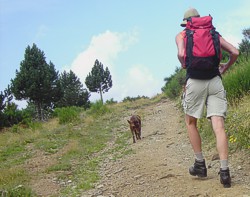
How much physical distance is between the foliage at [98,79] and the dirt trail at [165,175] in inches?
1477

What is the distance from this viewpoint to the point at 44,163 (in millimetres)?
7715

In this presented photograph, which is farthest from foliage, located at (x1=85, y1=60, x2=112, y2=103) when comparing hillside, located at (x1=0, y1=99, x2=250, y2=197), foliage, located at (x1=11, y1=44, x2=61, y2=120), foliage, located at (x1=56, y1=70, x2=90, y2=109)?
hillside, located at (x1=0, y1=99, x2=250, y2=197)

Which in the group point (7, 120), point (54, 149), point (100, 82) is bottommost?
point (54, 149)

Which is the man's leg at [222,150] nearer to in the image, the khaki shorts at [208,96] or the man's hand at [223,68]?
the khaki shorts at [208,96]

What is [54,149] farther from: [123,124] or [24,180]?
[123,124]

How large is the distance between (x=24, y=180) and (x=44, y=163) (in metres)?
1.63

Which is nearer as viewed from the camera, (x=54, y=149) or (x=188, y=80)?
(x=188, y=80)

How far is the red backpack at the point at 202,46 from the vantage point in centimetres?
366

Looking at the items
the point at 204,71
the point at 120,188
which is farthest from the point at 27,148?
the point at 204,71

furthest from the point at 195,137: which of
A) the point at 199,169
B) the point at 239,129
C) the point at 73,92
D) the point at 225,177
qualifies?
the point at 73,92

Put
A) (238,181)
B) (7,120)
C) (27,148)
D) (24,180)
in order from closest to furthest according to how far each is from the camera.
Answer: (238,181), (24,180), (27,148), (7,120)

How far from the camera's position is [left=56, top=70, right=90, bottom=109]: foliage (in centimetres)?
3878

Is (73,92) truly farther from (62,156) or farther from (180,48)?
(180,48)

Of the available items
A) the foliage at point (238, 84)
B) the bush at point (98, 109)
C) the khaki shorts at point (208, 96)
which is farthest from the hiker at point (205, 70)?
the bush at point (98, 109)
